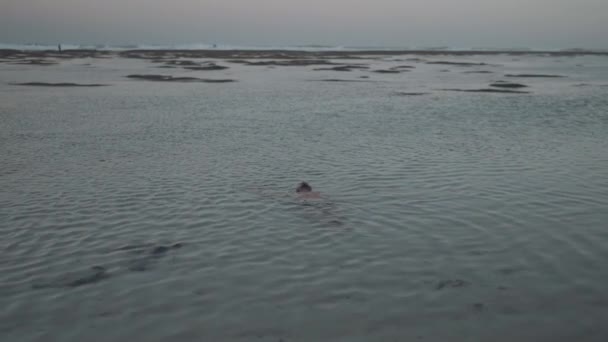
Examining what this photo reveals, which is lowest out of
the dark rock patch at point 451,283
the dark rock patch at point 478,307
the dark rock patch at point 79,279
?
the dark rock patch at point 79,279

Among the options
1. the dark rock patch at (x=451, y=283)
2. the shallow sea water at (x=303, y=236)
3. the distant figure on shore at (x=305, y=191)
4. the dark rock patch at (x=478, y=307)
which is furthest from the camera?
the distant figure on shore at (x=305, y=191)

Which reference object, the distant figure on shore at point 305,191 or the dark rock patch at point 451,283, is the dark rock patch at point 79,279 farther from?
the distant figure on shore at point 305,191

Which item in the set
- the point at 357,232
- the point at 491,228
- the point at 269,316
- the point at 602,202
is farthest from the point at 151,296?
the point at 602,202

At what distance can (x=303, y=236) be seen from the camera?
827cm

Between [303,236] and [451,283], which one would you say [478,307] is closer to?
[451,283]

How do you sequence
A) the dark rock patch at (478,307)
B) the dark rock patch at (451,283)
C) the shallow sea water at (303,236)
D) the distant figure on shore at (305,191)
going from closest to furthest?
the shallow sea water at (303,236)
the dark rock patch at (478,307)
the dark rock patch at (451,283)
the distant figure on shore at (305,191)

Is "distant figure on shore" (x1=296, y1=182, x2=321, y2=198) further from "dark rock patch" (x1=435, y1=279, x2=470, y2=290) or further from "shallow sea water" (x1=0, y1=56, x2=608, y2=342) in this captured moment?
"dark rock patch" (x1=435, y1=279, x2=470, y2=290)

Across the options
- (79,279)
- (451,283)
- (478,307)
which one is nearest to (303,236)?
(451,283)

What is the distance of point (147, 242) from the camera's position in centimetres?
801

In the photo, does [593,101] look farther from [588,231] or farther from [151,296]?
[151,296]

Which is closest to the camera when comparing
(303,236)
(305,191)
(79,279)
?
(79,279)

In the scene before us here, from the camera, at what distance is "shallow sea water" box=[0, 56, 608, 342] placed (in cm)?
575

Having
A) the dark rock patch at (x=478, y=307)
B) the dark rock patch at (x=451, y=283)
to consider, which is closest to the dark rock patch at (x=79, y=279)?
the dark rock patch at (x=451, y=283)

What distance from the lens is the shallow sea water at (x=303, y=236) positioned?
575cm
